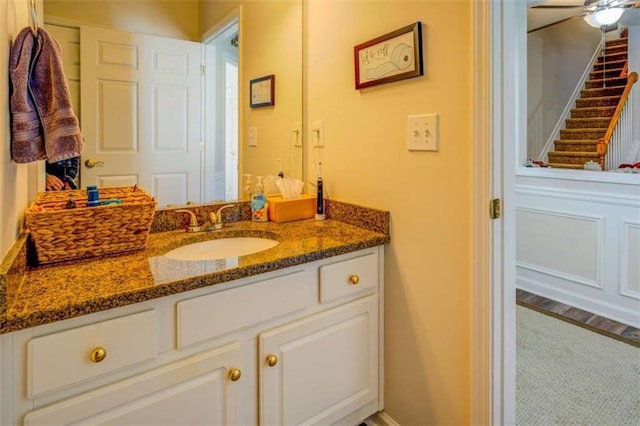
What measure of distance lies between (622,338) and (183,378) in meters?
2.50

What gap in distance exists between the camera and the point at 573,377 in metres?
1.95

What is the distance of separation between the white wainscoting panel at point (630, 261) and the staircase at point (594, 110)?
163 cm

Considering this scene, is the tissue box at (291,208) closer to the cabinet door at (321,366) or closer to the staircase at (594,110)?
the cabinet door at (321,366)

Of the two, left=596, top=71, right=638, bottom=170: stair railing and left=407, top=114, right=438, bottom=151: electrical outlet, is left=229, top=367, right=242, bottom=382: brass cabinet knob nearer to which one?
left=407, top=114, right=438, bottom=151: electrical outlet

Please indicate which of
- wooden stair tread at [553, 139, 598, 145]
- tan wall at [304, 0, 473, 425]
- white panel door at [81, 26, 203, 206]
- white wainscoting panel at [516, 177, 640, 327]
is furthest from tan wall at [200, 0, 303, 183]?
wooden stair tread at [553, 139, 598, 145]

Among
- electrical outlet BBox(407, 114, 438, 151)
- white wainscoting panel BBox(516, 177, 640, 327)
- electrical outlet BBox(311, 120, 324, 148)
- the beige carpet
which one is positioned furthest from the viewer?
white wainscoting panel BBox(516, 177, 640, 327)

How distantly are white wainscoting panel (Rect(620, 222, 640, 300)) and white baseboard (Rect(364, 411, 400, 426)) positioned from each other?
6.29 feet

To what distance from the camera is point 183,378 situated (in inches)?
40.5

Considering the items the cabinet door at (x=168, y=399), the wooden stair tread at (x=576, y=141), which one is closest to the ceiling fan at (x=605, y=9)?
the wooden stair tread at (x=576, y=141)

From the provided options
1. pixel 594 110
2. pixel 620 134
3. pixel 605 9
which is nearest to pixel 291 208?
pixel 605 9

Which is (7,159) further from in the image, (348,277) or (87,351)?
(348,277)

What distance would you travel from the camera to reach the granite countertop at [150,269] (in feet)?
2.74

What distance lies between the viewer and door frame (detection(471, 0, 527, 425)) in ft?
3.83

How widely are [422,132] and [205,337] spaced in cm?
93
